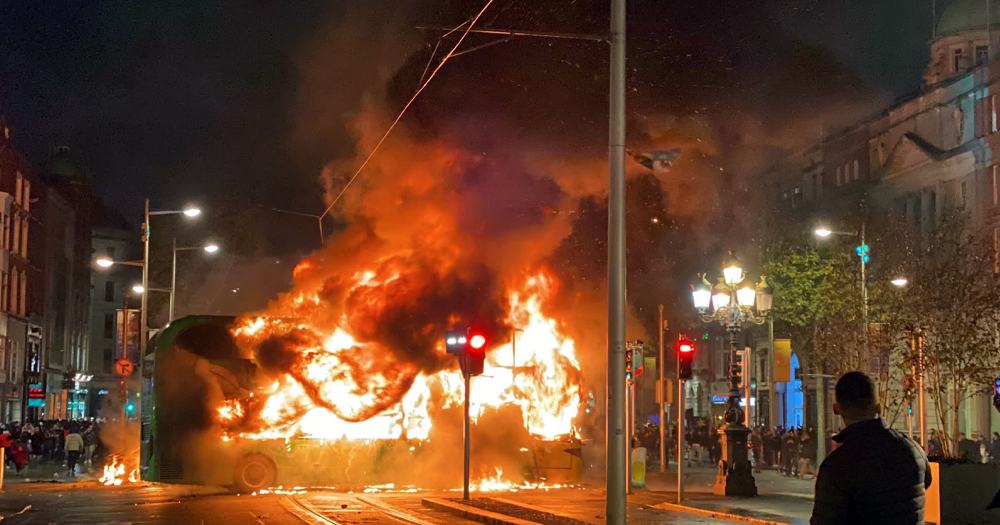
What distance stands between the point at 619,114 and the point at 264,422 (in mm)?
12869

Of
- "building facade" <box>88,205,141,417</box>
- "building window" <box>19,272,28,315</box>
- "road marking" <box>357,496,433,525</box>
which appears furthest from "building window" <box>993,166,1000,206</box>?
"building facade" <box>88,205,141,417</box>

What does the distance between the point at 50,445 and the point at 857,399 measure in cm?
4194

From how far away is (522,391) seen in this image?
84.7ft

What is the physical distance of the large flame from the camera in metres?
23.4

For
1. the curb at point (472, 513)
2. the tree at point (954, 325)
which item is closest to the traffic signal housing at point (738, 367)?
the tree at point (954, 325)

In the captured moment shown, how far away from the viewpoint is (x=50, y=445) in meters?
42.0

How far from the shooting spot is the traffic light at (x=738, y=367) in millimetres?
22328

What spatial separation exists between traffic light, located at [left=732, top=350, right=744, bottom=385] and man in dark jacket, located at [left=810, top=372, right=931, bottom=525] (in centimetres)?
1798

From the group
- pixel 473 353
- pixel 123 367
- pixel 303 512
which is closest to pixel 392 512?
pixel 303 512

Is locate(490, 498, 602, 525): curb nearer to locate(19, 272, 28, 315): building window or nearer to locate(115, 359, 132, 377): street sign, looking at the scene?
locate(115, 359, 132, 377): street sign

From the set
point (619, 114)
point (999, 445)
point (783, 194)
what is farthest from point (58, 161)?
point (619, 114)

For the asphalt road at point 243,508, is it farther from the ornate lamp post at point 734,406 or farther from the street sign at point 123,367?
the street sign at point 123,367

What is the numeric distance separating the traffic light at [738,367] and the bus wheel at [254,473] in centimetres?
949

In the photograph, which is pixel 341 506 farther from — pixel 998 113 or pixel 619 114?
pixel 998 113
